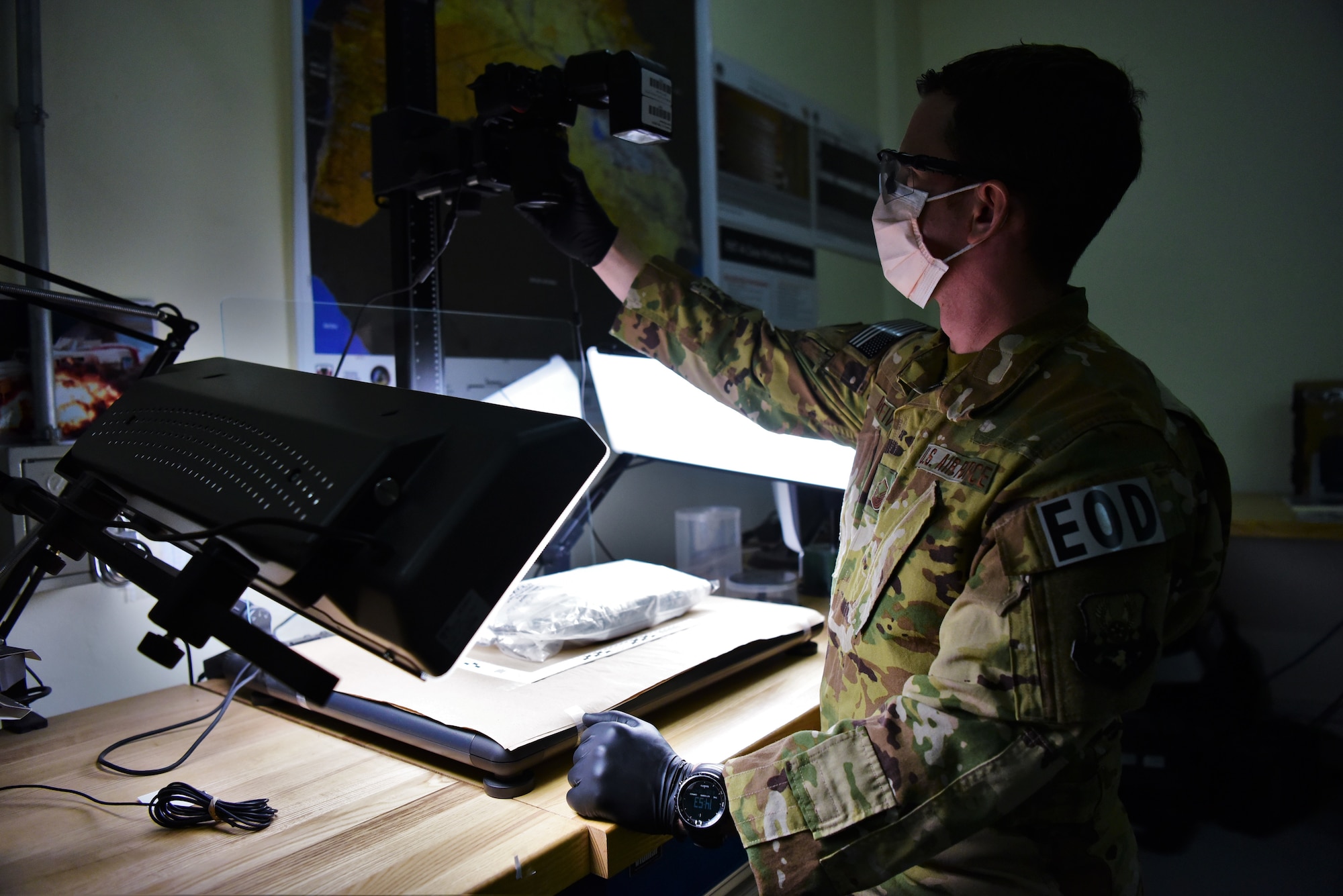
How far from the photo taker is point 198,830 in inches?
27.8

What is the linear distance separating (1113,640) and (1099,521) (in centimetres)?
9

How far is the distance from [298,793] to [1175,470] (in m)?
0.85

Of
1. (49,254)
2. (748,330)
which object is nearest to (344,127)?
(49,254)

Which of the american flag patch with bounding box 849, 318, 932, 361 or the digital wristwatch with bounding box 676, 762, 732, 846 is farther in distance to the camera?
the american flag patch with bounding box 849, 318, 932, 361

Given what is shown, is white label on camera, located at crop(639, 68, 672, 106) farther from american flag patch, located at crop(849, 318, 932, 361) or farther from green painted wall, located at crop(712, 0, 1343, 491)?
green painted wall, located at crop(712, 0, 1343, 491)

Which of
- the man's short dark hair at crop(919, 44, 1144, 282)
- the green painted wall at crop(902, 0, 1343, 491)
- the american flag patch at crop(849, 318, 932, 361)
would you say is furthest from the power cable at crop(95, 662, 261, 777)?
the green painted wall at crop(902, 0, 1343, 491)

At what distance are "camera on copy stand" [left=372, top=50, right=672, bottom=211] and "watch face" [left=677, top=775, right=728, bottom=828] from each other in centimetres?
74

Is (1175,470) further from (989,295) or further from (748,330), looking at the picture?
(748,330)

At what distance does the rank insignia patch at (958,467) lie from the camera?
2.44 feet

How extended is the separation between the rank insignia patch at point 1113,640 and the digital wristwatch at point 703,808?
1.07 feet

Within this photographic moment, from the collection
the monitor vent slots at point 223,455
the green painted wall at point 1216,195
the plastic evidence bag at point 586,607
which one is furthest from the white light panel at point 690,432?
the green painted wall at point 1216,195

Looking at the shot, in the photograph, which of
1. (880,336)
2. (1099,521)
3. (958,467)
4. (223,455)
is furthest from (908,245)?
(223,455)

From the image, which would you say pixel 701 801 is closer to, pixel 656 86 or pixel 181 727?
pixel 181 727

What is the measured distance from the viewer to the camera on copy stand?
1027 millimetres
